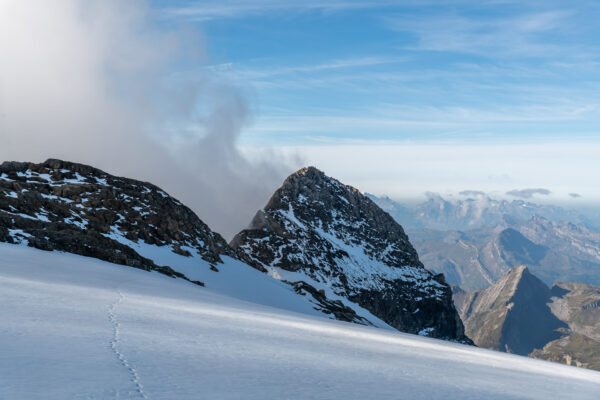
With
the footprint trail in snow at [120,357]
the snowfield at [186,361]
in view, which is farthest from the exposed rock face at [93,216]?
the footprint trail in snow at [120,357]

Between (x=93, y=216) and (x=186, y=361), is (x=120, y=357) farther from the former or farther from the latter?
(x=93, y=216)

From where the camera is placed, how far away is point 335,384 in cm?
1189

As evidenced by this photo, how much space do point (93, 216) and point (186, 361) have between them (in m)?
53.9

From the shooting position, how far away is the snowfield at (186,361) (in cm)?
913

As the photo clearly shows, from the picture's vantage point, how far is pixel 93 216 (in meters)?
→ 59.1

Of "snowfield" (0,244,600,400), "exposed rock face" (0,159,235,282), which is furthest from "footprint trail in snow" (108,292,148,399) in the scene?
"exposed rock face" (0,159,235,282)

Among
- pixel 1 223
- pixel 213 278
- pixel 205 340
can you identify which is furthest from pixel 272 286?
pixel 205 340

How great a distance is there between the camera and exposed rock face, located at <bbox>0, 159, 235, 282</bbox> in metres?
40.9

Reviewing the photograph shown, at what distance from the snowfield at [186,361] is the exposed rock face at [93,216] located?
1750cm

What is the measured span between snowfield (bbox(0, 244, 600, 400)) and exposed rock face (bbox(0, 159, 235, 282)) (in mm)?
17503

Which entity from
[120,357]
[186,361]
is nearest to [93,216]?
[186,361]

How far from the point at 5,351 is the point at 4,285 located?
10.7 m

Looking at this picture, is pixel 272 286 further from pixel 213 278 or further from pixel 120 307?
pixel 120 307

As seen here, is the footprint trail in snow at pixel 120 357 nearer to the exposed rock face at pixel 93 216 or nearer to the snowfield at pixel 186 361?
the snowfield at pixel 186 361
